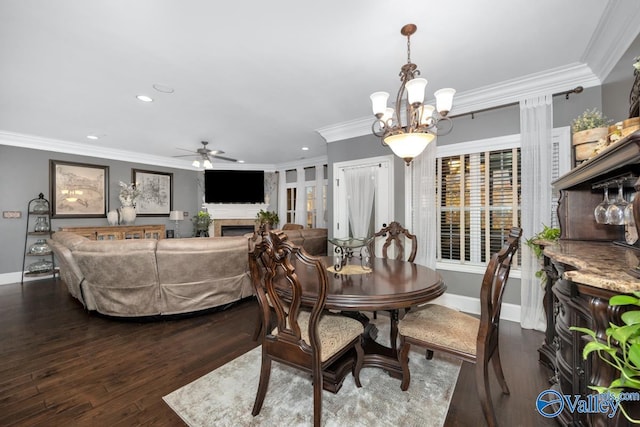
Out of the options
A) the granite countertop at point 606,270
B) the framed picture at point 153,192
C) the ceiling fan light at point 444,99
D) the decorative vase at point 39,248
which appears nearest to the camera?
the granite countertop at point 606,270

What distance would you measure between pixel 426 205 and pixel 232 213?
5.55m

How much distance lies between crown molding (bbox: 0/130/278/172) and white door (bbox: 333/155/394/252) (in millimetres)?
3672

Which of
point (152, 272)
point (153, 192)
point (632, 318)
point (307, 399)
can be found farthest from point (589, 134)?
point (153, 192)

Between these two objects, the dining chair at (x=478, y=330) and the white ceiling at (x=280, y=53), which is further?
the white ceiling at (x=280, y=53)

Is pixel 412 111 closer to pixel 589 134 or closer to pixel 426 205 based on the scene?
pixel 589 134

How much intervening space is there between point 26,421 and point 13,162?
5.41 m

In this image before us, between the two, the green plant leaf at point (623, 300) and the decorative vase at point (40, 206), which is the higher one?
the decorative vase at point (40, 206)

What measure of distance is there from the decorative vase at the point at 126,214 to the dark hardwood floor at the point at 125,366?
9.14 ft

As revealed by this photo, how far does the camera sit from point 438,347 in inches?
65.7

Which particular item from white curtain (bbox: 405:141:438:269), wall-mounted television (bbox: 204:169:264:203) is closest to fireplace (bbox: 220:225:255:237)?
wall-mounted television (bbox: 204:169:264:203)

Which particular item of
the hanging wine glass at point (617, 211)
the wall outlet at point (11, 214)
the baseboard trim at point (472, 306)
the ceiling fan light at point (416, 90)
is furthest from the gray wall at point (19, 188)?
the hanging wine glass at point (617, 211)

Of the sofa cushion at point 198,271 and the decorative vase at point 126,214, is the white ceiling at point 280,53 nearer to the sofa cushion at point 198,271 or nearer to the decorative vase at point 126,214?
the sofa cushion at point 198,271

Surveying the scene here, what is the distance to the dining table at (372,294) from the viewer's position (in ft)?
5.05

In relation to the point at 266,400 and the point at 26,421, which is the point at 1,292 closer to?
the point at 26,421
